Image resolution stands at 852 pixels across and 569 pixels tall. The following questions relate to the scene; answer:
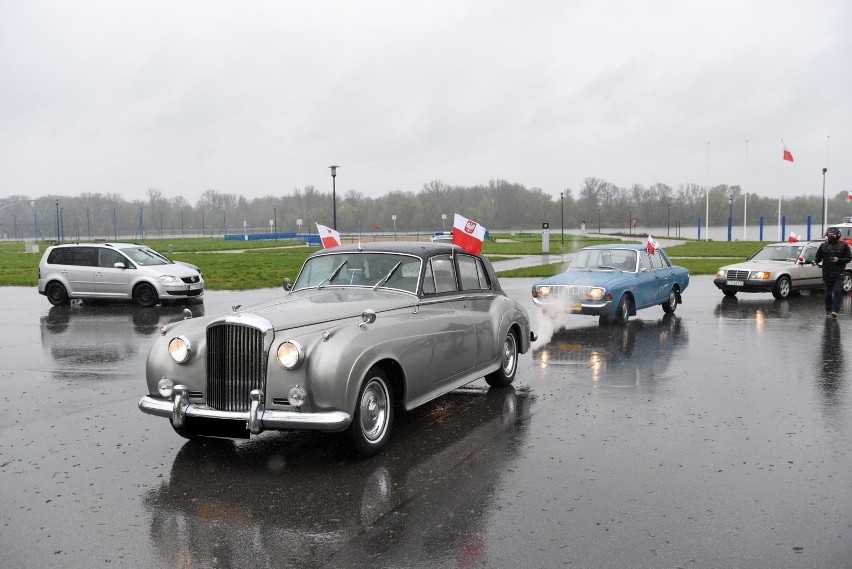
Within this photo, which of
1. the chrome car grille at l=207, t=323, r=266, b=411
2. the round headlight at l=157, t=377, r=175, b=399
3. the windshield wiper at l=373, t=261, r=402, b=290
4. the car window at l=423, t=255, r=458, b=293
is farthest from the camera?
the car window at l=423, t=255, r=458, b=293

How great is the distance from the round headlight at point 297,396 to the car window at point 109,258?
48.0 ft

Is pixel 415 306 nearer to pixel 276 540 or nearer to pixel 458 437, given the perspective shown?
pixel 458 437

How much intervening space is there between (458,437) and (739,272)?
47.0 feet

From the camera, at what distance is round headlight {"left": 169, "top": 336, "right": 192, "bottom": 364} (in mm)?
5965

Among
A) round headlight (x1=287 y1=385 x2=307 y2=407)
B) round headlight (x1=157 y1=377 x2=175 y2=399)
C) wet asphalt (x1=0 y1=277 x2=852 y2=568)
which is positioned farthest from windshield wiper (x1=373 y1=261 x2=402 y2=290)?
round headlight (x1=157 y1=377 x2=175 y2=399)

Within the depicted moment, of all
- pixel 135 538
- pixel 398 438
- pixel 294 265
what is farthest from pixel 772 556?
pixel 294 265

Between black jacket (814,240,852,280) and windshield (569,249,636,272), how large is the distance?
3.71 meters

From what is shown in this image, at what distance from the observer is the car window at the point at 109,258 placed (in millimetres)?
18688

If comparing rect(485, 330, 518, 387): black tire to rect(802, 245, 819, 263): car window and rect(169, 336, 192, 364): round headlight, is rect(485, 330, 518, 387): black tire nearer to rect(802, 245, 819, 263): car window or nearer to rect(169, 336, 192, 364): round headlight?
rect(169, 336, 192, 364): round headlight

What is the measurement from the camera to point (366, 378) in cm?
598

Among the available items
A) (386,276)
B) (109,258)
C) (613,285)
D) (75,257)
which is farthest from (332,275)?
(75,257)

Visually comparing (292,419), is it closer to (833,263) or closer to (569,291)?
(569,291)

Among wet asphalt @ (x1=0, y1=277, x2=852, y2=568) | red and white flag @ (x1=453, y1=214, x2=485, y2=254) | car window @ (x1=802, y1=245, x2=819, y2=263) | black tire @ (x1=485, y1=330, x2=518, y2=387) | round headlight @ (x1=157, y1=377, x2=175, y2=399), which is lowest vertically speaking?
wet asphalt @ (x1=0, y1=277, x2=852, y2=568)

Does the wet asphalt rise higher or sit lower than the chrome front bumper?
lower
